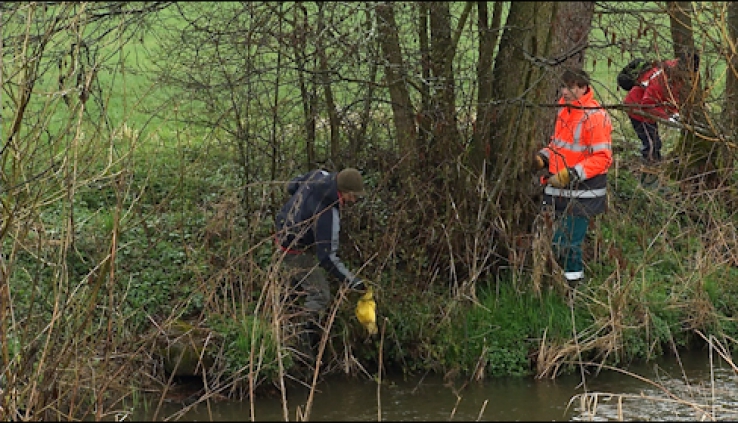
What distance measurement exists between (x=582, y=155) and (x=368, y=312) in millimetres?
2469

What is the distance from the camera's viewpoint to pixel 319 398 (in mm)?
9891

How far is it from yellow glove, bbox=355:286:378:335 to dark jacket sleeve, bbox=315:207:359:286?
220 millimetres

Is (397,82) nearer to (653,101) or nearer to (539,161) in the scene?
(539,161)

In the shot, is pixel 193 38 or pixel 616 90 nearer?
pixel 193 38

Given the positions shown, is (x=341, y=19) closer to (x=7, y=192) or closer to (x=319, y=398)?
(x=319, y=398)

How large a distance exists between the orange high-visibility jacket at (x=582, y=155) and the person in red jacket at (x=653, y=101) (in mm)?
339

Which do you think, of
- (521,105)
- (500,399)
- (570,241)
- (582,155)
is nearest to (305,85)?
(521,105)

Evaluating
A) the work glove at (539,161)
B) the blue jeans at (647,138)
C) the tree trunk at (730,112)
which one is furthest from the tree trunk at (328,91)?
the blue jeans at (647,138)

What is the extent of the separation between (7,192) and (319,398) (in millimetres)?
4117

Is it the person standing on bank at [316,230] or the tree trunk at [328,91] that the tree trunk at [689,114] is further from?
the tree trunk at [328,91]

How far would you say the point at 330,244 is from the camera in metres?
9.98

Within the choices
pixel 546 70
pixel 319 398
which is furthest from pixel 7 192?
pixel 546 70

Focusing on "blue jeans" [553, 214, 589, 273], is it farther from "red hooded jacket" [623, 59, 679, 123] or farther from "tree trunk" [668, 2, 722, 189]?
"tree trunk" [668, 2, 722, 189]

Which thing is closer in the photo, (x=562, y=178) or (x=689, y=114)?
(x=689, y=114)
